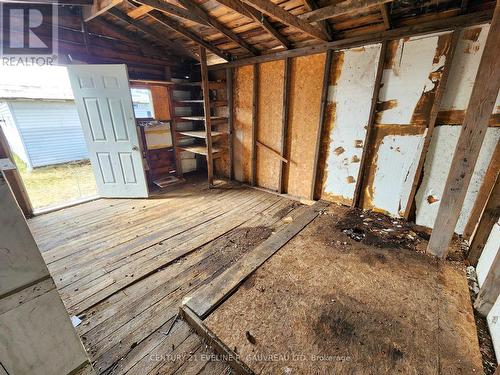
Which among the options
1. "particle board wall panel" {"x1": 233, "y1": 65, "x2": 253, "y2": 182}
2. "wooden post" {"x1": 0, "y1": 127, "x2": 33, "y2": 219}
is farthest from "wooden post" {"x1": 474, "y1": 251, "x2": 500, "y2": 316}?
"wooden post" {"x1": 0, "y1": 127, "x2": 33, "y2": 219}

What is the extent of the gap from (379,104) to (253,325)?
107 inches

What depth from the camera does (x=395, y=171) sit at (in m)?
2.64

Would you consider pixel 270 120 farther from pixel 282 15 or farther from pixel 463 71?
pixel 463 71

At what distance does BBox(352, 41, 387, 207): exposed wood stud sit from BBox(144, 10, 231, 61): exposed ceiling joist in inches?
97.5

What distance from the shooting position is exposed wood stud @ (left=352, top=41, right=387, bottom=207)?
7.93 ft

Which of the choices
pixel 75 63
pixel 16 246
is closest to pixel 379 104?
pixel 16 246

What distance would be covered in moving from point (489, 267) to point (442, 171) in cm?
109

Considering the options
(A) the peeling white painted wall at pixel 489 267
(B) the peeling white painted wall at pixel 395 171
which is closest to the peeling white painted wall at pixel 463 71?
(B) the peeling white painted wall at pixel 395 171

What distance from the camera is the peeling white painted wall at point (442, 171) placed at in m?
2.06

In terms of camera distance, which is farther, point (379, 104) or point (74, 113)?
point (74, 113)

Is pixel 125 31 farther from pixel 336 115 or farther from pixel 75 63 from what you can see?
pixel 336 115

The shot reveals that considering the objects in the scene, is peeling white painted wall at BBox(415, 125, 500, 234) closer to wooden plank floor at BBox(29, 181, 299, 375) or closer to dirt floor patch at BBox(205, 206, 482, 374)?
dirt floor patch at BBox(205, 206, 482, 374)

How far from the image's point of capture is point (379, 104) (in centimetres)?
257

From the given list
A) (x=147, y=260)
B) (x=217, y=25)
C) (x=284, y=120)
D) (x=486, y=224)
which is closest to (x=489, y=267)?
(x=486, y=224)
